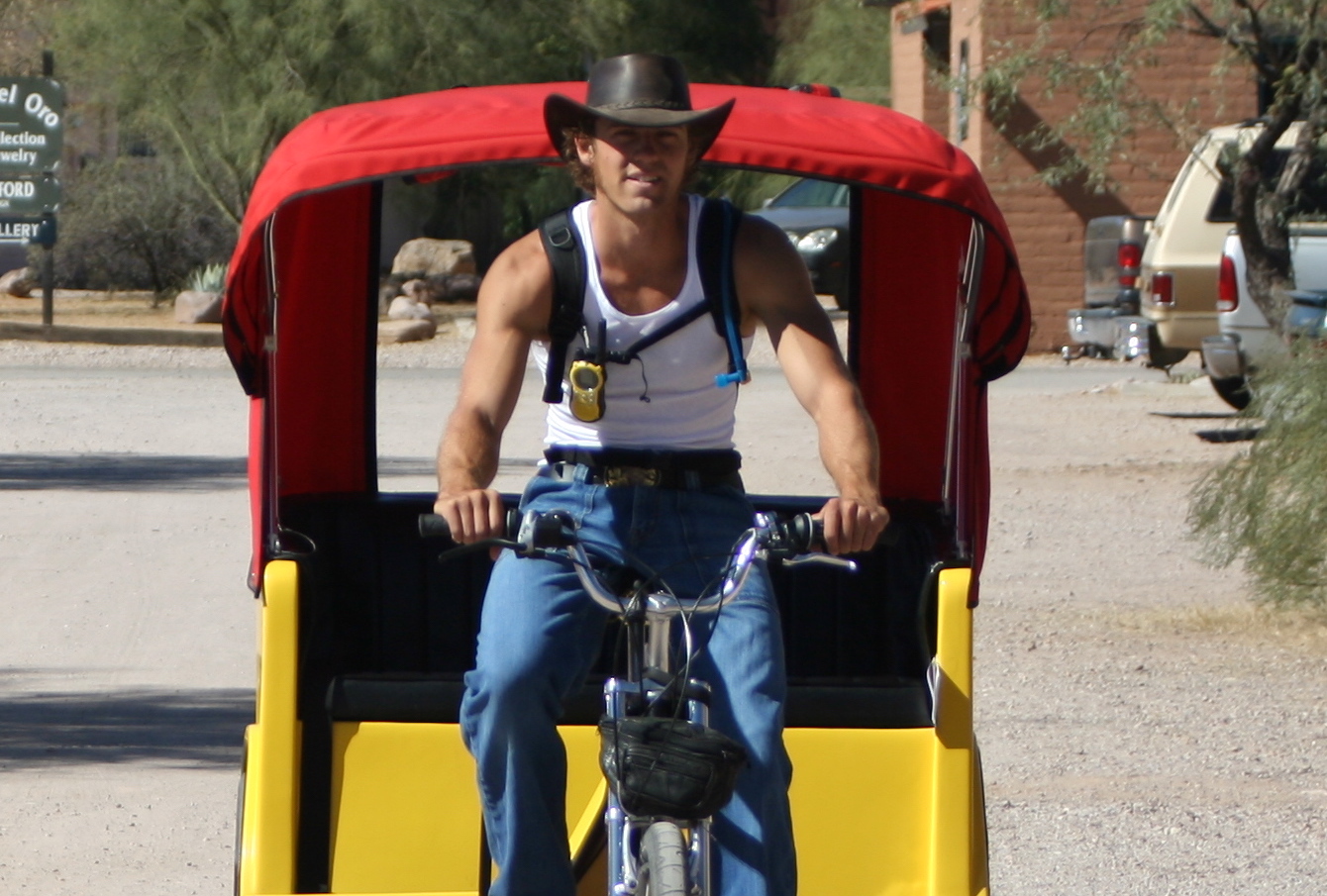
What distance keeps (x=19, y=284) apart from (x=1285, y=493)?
28732 mm

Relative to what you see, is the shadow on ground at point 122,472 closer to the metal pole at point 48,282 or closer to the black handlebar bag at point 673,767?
the black handlebar bag at point 673,767

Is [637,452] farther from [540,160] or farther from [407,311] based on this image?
[407,311]

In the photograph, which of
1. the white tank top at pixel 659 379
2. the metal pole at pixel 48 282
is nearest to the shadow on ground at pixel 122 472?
the white tank top at pixel 659 379

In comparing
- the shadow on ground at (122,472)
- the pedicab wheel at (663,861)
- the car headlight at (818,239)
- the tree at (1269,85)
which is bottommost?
the shadow on ground at (122,472)

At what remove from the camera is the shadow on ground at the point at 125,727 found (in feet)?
20.8

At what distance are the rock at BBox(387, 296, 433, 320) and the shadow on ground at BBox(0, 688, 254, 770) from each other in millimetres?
20303

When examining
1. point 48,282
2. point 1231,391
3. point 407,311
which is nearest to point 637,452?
point 1231,391

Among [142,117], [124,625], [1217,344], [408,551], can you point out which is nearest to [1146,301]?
[1217,344]

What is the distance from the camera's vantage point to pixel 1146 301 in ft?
56.4

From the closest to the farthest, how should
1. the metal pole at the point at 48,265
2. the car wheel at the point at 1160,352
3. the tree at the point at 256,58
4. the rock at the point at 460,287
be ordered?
the car wheel at the point at 1160,352 < the metal pole at the point at 48,265 < the tree at the point at 256,58 < the rock at the point at 460,287

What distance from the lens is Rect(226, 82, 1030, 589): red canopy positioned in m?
3.92

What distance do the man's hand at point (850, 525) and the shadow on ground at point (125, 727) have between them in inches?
132

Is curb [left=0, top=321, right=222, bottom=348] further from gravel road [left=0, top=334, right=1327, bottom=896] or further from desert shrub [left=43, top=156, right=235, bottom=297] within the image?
gravel road [left=0, top=334, right=1327, bottom=896]

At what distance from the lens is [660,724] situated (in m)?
3.20
